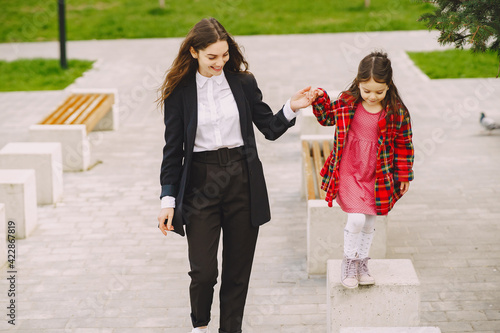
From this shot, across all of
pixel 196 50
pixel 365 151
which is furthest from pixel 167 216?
pixel 365 151

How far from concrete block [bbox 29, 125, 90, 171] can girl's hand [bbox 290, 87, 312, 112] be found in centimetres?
501

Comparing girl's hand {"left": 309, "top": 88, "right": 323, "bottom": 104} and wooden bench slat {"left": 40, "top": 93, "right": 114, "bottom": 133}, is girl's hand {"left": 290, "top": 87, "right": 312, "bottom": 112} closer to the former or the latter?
girl's hand {"left": 309, "top": 88, "right": 323, "bottom": 104}

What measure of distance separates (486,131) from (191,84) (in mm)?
6748

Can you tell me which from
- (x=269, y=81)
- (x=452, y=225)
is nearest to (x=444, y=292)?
(x=452, y=225)

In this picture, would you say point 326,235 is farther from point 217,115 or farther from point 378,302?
point 217,115

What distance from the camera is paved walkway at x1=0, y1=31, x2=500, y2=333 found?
17.9 feet

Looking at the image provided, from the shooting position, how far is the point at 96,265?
20.9 ft

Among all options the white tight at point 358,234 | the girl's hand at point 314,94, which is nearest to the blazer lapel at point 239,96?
the girl's hand at point 314,94

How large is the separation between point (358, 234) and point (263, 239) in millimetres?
2415

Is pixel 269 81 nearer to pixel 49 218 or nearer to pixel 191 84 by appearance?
pixel 49 218

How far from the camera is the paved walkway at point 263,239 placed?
5469 mm

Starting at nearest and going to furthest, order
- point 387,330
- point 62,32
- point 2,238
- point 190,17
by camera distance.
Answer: point 387,330 → point 2,238 → point 62,32 → point 190,17

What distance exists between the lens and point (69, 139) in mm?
8883

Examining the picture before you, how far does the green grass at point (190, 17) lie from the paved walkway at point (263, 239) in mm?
6264
